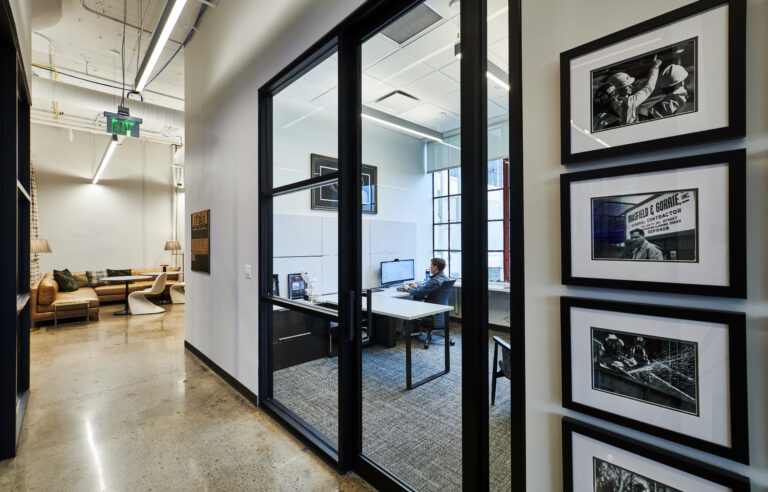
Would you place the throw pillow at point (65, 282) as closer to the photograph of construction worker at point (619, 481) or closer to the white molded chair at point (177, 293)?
the white molded chair at point (177, 293)

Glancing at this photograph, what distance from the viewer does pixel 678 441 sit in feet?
2.83

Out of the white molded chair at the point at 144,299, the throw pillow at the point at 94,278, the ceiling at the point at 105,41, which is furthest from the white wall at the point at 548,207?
the throw pillow at the point at 94,278

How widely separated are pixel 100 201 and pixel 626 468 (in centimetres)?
1088

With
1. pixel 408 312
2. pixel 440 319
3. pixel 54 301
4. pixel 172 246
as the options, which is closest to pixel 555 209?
pixel 408 312

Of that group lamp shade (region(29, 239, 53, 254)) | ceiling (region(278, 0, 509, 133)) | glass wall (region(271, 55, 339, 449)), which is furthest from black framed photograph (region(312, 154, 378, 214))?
lamp shade (region(29, 239, 53, 254))

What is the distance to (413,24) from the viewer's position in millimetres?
2836

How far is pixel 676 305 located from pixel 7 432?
12.0ft

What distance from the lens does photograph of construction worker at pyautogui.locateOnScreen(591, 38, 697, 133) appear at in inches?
33.0

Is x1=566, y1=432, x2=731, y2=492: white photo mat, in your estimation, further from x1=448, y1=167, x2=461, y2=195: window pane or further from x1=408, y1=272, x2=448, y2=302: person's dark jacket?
x1=408, y1=272, x2=448, y2=302: person's dark jacket

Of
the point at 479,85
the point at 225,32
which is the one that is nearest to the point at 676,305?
the point at 479,85

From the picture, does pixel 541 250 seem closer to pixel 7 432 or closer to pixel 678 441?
pixel 678 441

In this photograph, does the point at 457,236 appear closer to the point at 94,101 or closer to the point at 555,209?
the point at 555,209

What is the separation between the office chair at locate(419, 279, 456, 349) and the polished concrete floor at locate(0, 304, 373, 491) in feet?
5.53

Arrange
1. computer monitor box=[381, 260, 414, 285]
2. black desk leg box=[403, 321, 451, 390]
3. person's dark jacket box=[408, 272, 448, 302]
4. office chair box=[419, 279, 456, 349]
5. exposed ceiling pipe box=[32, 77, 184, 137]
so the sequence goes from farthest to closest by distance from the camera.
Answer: computer monitor box=[381, 260, 414, 285] < exposed ceiling pipe box=[32, 77, 184, 137] < person's dark jacket box=[408, 272, 448, 302] < office chair box=[419, 279, 456, 349] < black desk leg box=[403, 321, 451, 390]
